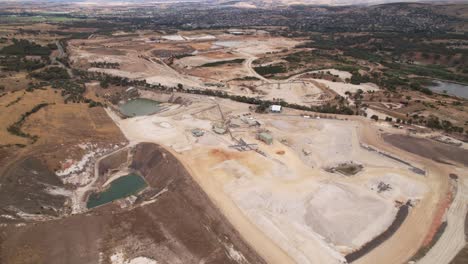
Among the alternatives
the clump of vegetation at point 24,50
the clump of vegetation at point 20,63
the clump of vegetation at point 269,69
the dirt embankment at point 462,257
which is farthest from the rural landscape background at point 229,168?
the clump of vegetation at point 24,50

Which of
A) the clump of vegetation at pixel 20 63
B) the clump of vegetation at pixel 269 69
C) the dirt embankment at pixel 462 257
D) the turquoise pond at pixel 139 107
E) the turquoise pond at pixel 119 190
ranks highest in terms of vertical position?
the dirt embankment at pixel 462 257

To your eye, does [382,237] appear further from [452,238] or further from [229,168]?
[229,168]

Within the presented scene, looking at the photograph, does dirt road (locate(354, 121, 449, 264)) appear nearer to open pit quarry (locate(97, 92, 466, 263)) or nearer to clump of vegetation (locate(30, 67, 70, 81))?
open pit quarry (locate(97, 92, 466, 263))

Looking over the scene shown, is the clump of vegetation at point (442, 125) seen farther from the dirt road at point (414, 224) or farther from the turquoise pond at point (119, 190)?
the turquoise pond at point (119, 190)

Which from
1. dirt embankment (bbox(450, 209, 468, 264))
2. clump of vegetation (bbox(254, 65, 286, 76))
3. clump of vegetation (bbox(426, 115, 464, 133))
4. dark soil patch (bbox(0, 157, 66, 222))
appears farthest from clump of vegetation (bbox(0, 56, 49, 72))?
dirt embankment (bbox(450, 209, 468, 264))

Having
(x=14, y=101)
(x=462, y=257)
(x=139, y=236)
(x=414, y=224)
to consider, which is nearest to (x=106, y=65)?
(x=14, y=101)

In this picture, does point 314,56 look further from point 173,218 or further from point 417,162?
point 173,218
